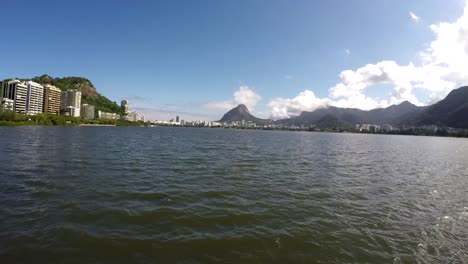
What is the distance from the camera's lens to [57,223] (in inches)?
397

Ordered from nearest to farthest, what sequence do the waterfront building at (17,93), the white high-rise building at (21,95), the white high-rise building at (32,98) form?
the waterfront building at (17,93) < the white high-rise building at (21,95) < the white high-rise building at (32,98)

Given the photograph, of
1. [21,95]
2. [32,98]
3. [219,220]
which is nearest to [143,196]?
[219,220]

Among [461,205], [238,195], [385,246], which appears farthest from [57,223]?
[461,205]

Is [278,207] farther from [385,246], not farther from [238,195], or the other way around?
[385,246]

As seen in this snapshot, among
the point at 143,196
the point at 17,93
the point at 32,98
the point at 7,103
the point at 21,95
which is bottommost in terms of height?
the point at 143,196

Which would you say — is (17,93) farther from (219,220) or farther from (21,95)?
(219,220)

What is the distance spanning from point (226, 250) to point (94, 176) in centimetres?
1544

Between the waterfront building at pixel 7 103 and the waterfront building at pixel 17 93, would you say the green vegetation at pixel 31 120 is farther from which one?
the waterfront building at pixel 17 93

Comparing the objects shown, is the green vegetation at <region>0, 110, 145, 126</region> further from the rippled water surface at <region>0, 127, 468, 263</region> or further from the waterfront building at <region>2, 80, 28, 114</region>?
the rippled water surface at <region>0, 127, 468, 263</region>

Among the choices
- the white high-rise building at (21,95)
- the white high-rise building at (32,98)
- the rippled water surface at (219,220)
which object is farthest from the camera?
the white high-rise building at (32,98)

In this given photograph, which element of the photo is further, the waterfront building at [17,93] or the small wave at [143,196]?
the waterfront building at [17,93]

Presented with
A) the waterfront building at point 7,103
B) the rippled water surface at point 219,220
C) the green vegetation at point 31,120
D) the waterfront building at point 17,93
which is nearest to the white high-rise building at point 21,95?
the waterfront building at point 17,93

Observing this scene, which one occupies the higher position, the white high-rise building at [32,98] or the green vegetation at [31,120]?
the white high-rise building at [32,98]

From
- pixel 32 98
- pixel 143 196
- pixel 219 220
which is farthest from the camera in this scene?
pixel 32 98
